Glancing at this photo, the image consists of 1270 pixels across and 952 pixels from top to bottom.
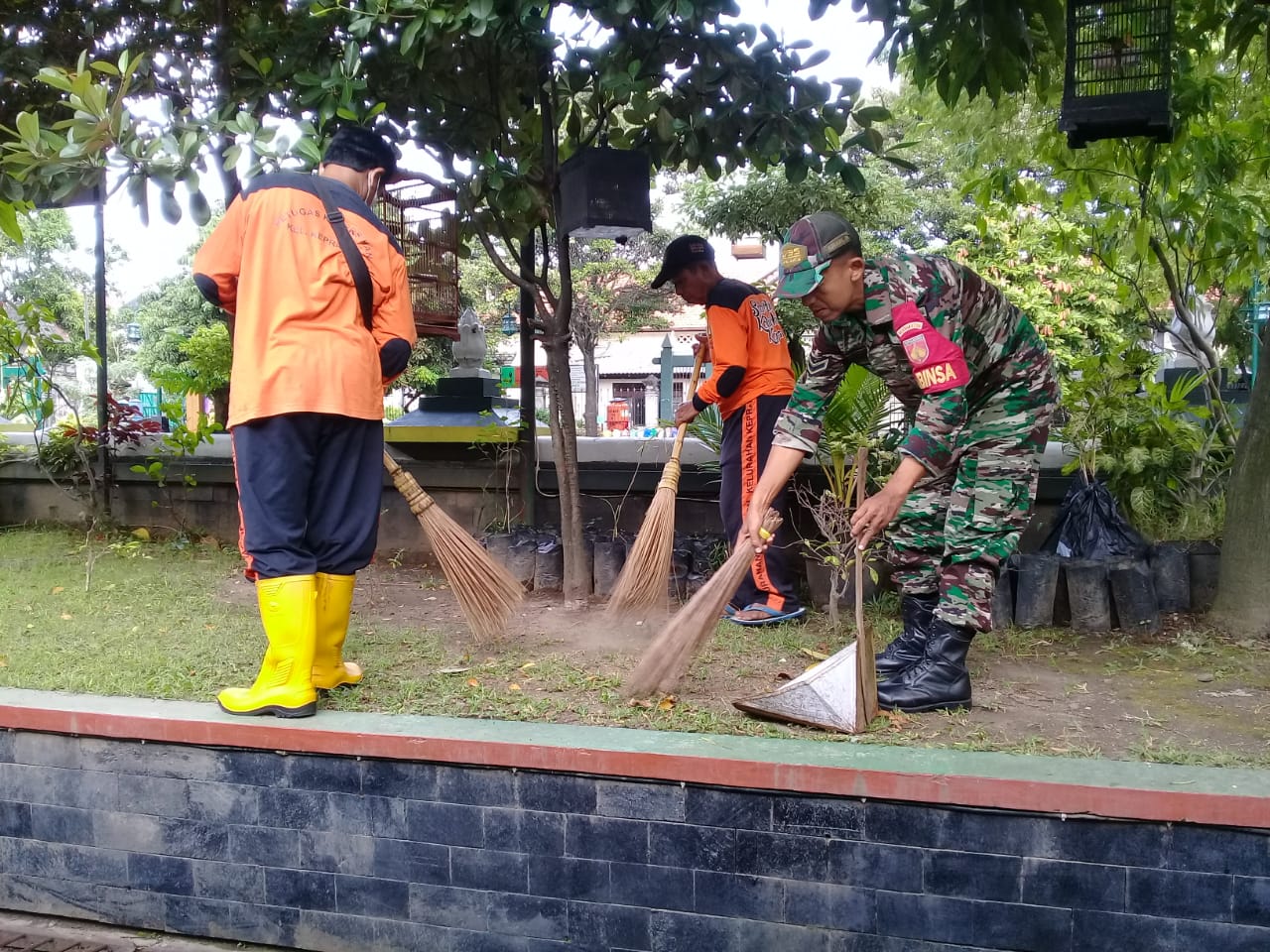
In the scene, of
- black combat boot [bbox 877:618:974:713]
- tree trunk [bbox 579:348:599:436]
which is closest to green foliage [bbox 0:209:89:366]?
tree trunk [bbox 579:348:599:436]

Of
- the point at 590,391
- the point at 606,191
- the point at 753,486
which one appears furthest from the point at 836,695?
the point at 590,391

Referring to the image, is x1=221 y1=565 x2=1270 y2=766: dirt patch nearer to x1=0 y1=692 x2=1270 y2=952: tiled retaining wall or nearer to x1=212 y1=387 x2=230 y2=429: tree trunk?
x1=0 y1=692 x2=1270 y2=952: tiled retaining wall

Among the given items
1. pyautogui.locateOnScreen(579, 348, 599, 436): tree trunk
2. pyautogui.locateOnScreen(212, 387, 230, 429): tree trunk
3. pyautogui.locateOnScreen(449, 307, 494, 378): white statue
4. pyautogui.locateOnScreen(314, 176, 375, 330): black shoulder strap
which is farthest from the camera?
pyautogui.locateOnScreen(579, 348, 599, 436): tree trunk

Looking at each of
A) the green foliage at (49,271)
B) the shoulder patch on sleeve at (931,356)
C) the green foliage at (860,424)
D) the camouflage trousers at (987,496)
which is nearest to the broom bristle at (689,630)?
the camouflage trousers at (987,496)

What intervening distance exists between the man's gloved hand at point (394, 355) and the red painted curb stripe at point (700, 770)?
1208 millimetres

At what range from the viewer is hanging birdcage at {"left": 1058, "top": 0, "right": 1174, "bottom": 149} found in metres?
4.03

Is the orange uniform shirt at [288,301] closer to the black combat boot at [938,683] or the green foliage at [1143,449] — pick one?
the black combat boot at [938,683]

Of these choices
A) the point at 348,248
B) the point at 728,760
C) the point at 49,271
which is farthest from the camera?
→ the point at 49,271

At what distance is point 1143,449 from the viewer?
496cm

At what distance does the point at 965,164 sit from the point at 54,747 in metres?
6.97

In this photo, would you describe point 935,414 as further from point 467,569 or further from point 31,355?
point 31,355

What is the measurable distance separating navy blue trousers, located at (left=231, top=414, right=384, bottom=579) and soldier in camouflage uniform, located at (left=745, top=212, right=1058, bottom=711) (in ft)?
4.21

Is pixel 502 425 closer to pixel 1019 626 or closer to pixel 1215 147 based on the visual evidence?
pixel 1019 626

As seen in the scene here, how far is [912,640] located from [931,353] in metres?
1.17
